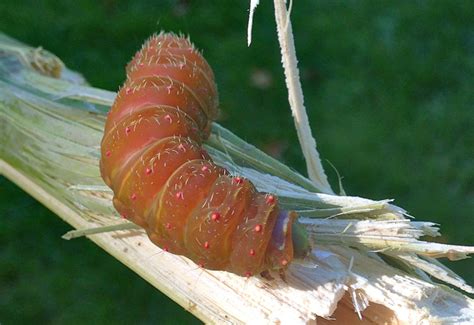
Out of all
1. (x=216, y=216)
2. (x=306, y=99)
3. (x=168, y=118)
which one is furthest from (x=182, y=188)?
(x=306, y=99)

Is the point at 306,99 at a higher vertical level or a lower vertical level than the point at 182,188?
higher

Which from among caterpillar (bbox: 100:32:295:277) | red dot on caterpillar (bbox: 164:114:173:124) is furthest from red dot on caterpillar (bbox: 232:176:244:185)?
red dot on caterpillar (bbox: 164:114:173:124)

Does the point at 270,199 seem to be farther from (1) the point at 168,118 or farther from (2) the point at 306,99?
(2) the point at 306,99

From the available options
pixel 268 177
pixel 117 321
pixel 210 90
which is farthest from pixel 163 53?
pixel 117 321

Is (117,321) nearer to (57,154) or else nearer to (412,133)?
(57,154)

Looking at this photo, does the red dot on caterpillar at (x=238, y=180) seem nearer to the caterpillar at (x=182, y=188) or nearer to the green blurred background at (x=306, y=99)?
the caterpillar at (x=182, y=188)

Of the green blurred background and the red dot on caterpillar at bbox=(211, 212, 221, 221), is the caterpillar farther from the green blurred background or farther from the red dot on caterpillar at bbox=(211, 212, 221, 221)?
the green blurred background
